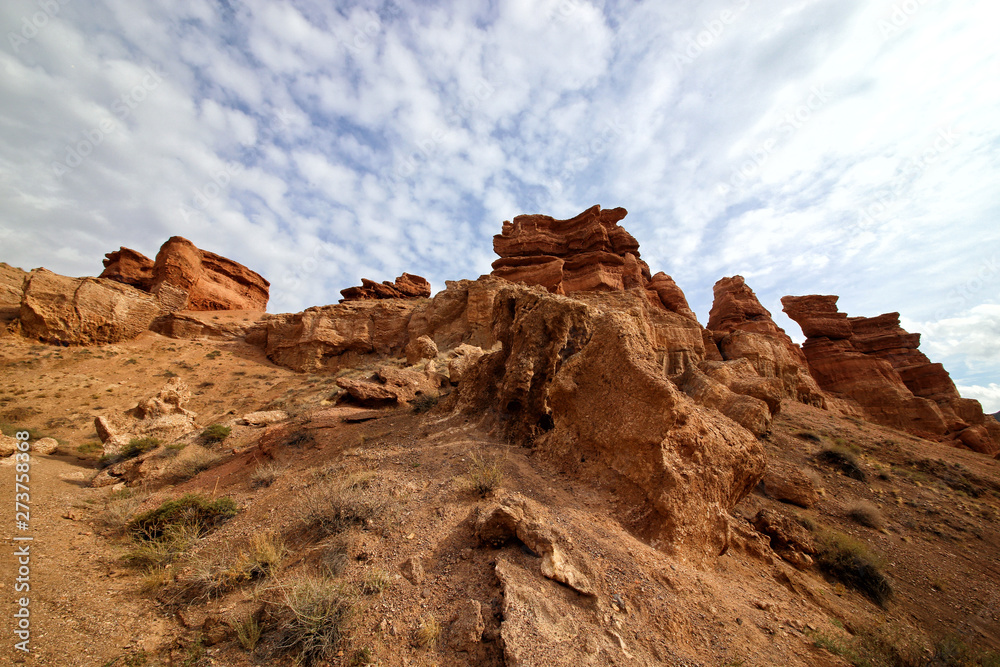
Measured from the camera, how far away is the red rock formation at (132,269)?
31.4 meters

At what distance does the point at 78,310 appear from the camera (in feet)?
69.5

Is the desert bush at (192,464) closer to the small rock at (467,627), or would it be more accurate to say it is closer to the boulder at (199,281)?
the small rock at (467,627)

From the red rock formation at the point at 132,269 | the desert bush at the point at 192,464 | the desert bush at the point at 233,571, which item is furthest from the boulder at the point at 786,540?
the red rock formation at the point at 132,269

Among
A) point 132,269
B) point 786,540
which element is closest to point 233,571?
point 786,540

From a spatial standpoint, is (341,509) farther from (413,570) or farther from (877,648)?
(877,648)

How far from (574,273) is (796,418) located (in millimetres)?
17037

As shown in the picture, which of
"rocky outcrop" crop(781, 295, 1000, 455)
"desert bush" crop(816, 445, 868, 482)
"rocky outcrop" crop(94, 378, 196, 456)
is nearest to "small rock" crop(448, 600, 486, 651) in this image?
"rocky outcrop" crop(94, 378, 196, 456)

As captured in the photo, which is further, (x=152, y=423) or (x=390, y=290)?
(x=390, y=290)

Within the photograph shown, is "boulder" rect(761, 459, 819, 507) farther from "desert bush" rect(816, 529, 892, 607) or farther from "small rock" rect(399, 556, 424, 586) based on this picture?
Answer: "small rock" rect(399, 556, 424, 586)

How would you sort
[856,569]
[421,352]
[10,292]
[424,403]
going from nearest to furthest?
[856,569], [424,403], [421,352], [10,292]

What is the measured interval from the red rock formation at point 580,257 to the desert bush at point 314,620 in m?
24.6

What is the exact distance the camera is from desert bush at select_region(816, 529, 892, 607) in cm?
596

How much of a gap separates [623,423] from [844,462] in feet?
40.7

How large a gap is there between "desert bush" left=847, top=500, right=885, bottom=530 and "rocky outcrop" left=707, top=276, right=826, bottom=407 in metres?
13.5
